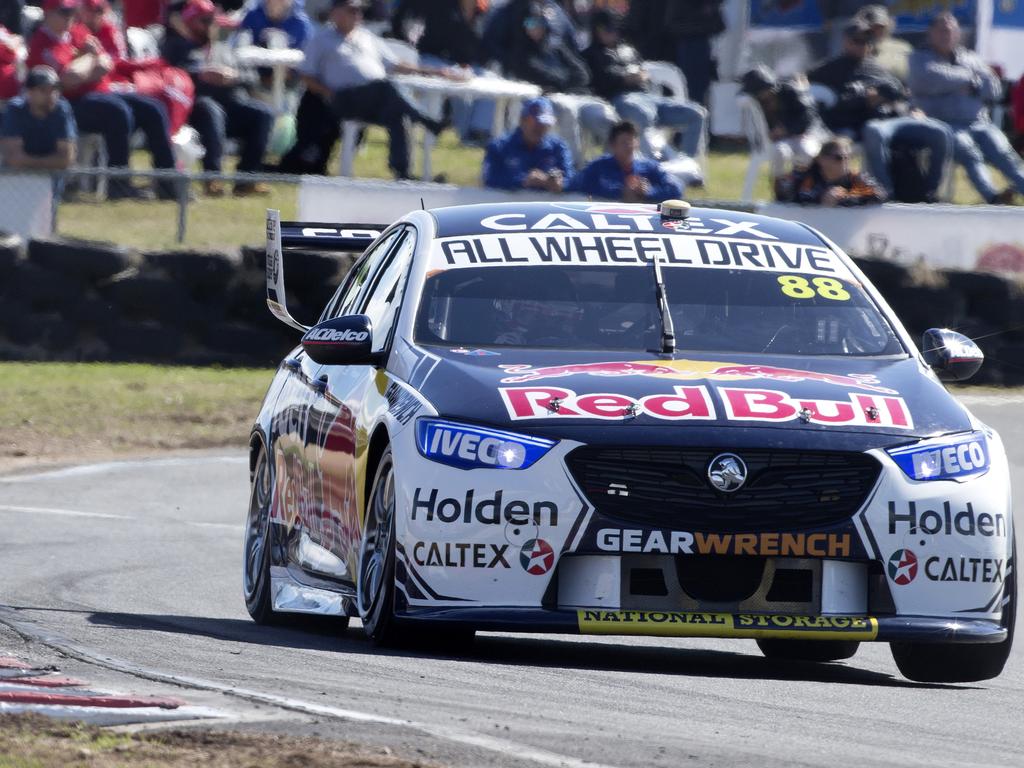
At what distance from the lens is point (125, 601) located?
833 centimetres

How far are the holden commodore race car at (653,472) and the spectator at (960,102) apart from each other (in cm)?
1314

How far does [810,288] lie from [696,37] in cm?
1775

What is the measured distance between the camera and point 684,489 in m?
6.21

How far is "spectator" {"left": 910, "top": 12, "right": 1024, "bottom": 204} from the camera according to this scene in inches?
789

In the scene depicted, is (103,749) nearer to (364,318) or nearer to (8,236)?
(364,318)

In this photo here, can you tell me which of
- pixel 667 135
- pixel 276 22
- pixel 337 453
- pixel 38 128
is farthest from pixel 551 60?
pixel 337 453

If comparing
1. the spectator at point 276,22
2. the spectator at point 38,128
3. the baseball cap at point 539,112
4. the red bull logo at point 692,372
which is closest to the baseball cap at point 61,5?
the spectator at point 38,128

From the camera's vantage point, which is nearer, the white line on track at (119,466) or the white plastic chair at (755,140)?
the white line on track at (119,466)

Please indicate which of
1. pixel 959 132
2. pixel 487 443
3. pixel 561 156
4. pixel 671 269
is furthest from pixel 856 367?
pixel 959 132

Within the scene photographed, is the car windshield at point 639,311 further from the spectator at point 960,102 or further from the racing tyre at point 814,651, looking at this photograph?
the spectator at point 960,102

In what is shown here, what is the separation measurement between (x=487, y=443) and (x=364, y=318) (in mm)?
1056

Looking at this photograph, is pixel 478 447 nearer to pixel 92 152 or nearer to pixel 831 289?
pixel 831 289

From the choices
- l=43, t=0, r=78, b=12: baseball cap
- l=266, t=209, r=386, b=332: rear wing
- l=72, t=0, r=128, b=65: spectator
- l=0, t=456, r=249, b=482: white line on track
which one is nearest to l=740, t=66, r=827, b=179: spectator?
l=72, t=0, r=128, b=65: spectator

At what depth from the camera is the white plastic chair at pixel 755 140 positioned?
20531 millimetres
